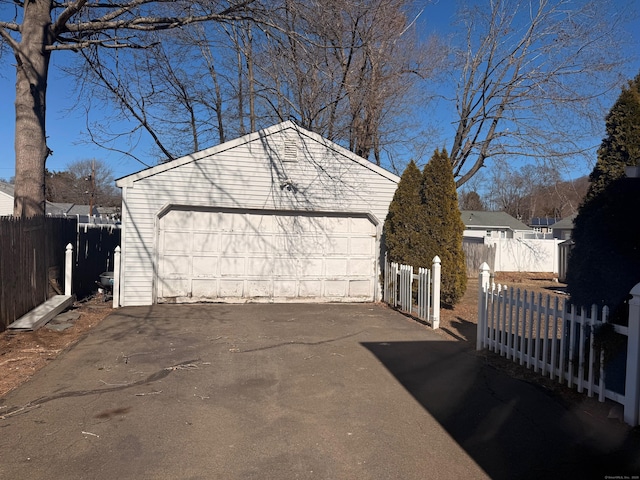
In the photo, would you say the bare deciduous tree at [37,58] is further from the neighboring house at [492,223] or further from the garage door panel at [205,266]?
the neighboring house at [492,223]

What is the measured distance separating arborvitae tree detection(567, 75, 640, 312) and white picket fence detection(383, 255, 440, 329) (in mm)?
3517

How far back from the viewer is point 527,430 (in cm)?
436

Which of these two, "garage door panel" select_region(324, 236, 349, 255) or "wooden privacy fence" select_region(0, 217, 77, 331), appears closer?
"wooden privacy fence" select_region(0, 217, 77, 331)

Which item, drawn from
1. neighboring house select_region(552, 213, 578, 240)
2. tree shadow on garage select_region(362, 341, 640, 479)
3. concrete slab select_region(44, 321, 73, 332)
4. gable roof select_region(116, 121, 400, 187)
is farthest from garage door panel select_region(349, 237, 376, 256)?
neighboring house select_region(552, 213, 578, 240)

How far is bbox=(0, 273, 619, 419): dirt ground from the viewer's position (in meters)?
5.21

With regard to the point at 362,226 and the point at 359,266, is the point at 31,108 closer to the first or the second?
the point at 362,226

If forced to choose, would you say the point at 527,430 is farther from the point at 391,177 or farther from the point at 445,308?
the point at 391,177

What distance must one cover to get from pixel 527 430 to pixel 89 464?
3.59 metres

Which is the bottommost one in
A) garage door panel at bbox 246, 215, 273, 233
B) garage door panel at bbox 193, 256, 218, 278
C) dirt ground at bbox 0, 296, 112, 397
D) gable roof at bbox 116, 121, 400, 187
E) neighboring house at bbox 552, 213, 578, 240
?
dirt ground at bbox 0, 296, 112, 397

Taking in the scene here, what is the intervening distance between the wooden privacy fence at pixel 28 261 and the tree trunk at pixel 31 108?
649 millimetres

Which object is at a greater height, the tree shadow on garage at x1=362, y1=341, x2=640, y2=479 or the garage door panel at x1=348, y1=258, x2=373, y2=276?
the garage door panel at x1=348, y1=258, x2=373, y2=276

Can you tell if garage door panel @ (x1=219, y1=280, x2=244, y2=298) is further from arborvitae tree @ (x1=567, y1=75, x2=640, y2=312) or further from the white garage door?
arborvitae tree @ (x1=567, y1=75, x2=640, y2=312)

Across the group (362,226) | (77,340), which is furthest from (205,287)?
(362,226)

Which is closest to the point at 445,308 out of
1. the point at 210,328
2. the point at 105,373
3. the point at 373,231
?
the point at 373,231
